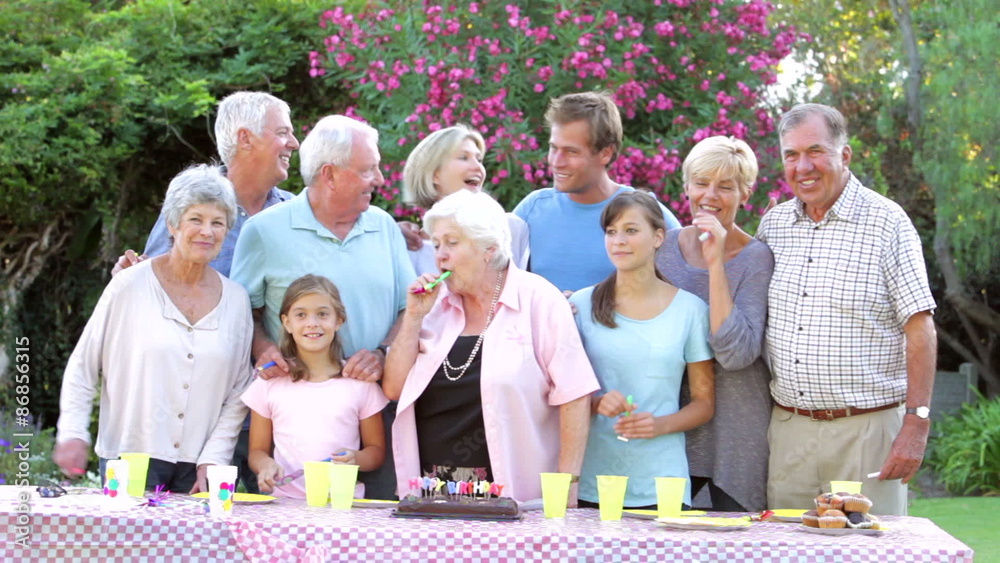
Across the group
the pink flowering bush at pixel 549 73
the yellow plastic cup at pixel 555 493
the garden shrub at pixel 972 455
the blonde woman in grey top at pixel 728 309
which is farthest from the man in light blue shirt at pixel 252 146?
the garden shrub at pixel 972 455

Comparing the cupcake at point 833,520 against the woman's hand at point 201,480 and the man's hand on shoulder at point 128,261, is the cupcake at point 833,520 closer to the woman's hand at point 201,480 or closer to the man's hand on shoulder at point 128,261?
the woman's hand at point 201,480

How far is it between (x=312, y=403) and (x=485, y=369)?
0.64 meters

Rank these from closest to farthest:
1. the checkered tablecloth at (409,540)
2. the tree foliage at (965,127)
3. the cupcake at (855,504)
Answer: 1. the checkered tablecloth at (409,540)
2. the cupcake at (855,504)
3. the tree foliage at (965,127)

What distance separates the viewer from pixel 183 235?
4.20m

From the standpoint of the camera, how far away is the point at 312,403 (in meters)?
4.14

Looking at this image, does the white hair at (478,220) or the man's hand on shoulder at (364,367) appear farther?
the man's hand on shoulder at (364,367)

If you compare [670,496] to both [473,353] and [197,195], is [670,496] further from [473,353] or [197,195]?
[197,195]

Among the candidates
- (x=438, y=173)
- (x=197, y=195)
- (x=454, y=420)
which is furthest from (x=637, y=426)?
(x=197, y=195)

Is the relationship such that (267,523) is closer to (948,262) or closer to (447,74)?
(447,74)

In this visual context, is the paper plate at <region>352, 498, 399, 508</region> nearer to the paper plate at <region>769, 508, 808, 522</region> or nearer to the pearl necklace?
the pearl necklace

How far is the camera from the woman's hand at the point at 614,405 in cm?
396

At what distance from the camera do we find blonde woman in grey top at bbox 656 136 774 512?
163 inches

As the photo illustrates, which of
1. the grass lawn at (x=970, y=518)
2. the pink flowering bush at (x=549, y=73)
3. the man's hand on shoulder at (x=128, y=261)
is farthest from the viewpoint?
the grass lawn at (x=970, y=518)

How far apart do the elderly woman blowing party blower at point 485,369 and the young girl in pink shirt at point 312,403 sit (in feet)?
0.42
